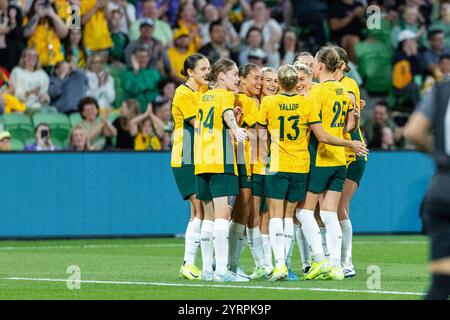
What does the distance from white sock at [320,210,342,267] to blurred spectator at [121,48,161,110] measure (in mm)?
8712

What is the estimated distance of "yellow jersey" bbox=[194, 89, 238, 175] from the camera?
11.9 metres

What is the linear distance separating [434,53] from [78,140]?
8044mm

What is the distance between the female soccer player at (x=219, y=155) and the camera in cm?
1180

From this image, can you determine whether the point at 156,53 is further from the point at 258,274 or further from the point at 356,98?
the point at 258,274

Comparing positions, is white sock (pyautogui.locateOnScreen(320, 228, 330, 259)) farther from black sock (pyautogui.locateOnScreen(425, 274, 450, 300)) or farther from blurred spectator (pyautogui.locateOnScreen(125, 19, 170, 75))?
blurred spectator (pyautogui.locateOnScreen(125, 19, 170, 75))

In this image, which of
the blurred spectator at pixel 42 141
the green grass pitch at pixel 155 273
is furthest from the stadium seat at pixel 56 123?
the green grass pitch at pixel 155 273

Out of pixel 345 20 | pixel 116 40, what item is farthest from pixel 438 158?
pixel 345 20

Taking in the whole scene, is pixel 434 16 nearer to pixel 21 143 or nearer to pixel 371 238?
pixel 371 238

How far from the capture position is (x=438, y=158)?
6.69 meters

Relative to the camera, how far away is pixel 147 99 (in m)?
20.9

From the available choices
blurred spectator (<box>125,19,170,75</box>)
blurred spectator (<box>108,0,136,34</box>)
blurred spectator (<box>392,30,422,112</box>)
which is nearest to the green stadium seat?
blurred spectator (<box>125,19,170,75</box>)
